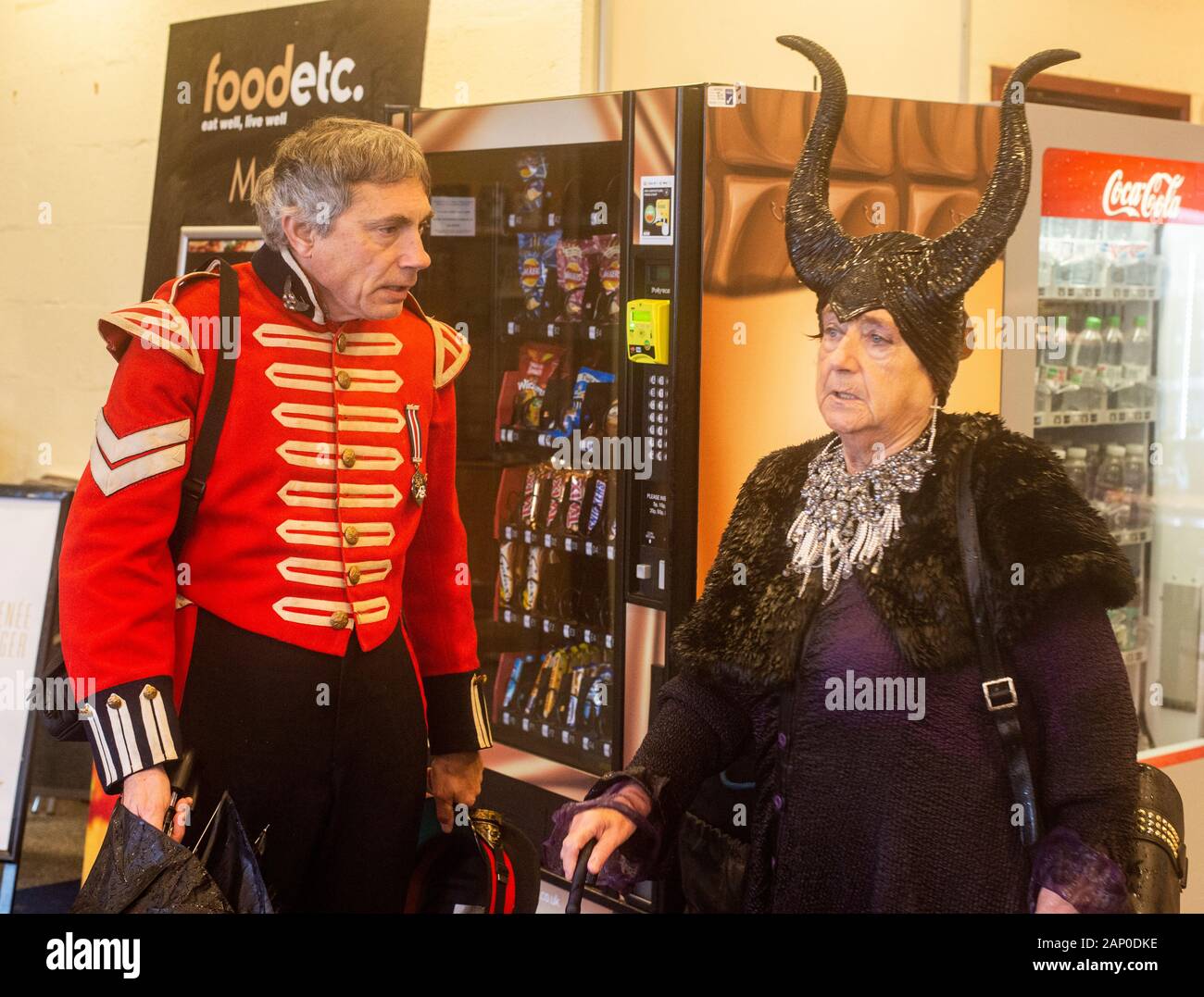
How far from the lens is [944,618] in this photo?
1738 mm

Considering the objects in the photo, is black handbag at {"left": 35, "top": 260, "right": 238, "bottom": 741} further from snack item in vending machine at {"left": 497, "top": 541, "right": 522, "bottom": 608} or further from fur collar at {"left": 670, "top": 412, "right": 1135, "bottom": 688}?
snack item in vending machine at {"left": 497, "top": 541, "right": 522, "bottom": 608}

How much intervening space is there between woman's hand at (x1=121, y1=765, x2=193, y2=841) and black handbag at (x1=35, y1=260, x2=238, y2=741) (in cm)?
17

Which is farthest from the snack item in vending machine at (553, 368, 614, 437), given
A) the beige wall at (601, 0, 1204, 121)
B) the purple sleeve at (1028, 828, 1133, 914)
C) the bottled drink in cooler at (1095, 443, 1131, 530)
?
the purple sleeve at (1028, 828, 1133, 914)

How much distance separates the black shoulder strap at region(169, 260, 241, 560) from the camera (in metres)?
1.91

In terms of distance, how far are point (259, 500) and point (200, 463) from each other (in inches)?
4.2

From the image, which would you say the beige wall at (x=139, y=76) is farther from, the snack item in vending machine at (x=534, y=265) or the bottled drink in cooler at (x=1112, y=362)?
the bottled drink in cooler at (x=1112, y=362)

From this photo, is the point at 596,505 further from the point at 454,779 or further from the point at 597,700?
the point at 454,779

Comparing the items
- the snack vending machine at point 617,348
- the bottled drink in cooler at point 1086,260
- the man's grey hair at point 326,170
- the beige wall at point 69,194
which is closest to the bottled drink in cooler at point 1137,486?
the bottled drink in cooler at point 1086,260

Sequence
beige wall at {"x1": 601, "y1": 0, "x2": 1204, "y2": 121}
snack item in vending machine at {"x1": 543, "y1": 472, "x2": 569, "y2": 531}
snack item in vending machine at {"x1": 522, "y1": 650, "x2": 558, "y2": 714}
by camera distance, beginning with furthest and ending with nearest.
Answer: beige wall at {"x1": 601, "y1": 0, "x2": 1204, "y2": 121}, snack item in vending machine at {"x1": 522, "y1": 650, "x2": 558, "y2": 714}, snack item in vending machine at {"x1": 543, "y1": 472, "x2": 569, "y2": 531}

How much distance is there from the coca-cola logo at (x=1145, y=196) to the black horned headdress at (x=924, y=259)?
1.12m

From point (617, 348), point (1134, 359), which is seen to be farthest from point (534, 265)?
point (1134, 359)

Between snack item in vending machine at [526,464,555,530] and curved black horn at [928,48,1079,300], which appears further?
snack item in vending machine at [526,464,555,530]
